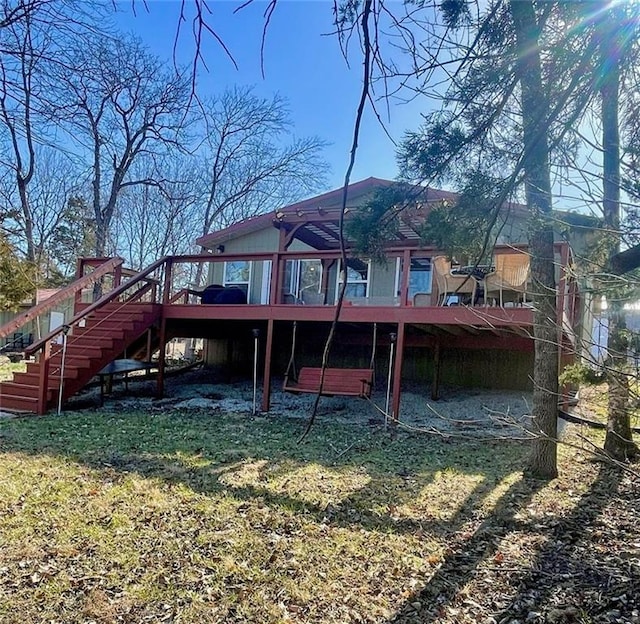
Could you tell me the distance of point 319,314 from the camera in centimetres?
799

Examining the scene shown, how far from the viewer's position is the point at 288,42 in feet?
5.94

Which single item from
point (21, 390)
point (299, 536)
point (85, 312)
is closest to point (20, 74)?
point (299, 536)

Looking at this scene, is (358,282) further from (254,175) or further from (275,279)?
(254,175)

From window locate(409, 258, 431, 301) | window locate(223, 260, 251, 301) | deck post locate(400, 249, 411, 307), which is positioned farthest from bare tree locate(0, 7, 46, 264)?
window locate(223, 260, 251, 301)

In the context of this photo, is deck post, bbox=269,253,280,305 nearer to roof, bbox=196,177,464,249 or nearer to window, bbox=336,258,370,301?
roof, bbox=196,177,464,249

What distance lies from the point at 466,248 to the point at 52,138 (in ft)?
10.2

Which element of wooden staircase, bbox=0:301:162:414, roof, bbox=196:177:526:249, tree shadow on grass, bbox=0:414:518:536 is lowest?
tree shadow on grass, bbox=0:414:518:536

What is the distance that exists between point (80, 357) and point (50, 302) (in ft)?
3.25

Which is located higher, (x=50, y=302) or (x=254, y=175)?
(x=254, y=175)

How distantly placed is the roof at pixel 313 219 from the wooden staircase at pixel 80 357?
3015 millimetres

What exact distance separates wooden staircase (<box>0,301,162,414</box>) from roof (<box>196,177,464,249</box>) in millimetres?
3015

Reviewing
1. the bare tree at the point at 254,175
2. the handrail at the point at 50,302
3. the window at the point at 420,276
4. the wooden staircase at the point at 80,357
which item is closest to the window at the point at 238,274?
the wooden staircase at the point at 80,357

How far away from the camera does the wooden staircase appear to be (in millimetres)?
7418

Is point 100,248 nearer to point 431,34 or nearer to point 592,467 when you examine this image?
point 592,467
